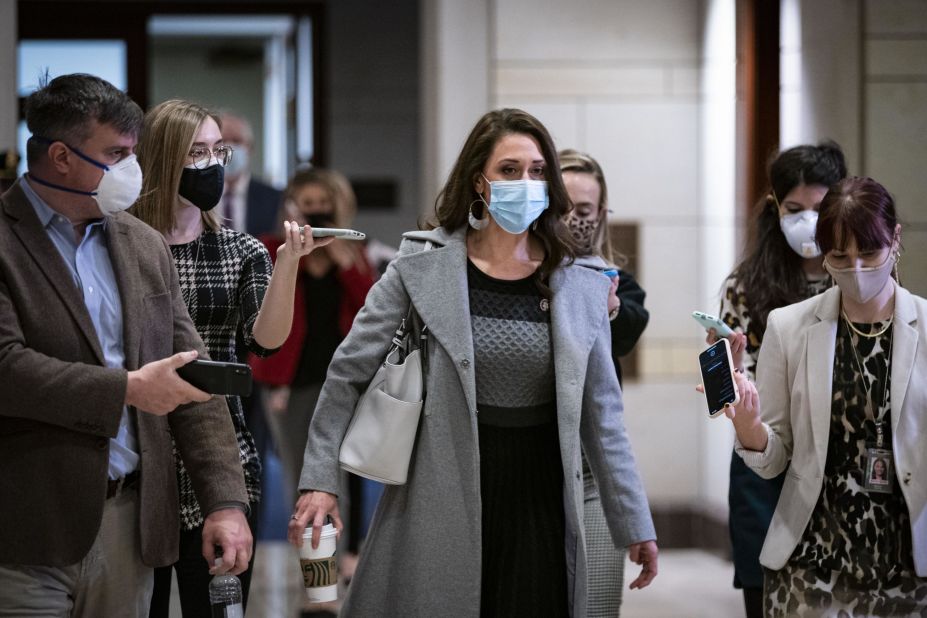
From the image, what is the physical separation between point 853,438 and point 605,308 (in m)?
0.71

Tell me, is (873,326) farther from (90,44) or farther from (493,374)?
(90,44)

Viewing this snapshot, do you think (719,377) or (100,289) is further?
(719,377)

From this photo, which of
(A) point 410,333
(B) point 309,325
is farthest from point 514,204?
(B) point 309,325

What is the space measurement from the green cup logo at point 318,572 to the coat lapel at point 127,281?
2.39ft

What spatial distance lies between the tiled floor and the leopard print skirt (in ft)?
8.60

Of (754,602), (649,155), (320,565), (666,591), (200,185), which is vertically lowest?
(666,591)

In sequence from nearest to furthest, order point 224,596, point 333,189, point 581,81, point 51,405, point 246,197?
point 51,405 → point 224,596 → point 333,189 → point 581,81 → point 246,197

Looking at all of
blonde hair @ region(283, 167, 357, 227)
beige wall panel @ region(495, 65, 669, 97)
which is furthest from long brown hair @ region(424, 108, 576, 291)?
beige wall panel @ region(495, 65, 669, 97)

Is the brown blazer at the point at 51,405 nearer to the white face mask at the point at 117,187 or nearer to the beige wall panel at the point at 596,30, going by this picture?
the white face mask at the point at 117,187

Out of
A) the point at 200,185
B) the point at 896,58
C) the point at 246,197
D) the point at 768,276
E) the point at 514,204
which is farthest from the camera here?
the point at 246,197

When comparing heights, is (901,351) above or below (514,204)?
below

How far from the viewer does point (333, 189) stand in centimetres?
596

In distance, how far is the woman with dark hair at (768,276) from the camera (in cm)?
383

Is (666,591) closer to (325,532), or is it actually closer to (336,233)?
(325,532)
